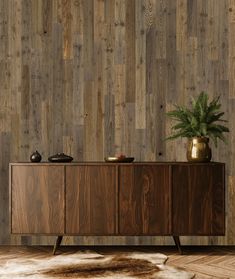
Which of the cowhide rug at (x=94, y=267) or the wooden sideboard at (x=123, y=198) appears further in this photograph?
the wooden sideboard at (x=123, y=198)

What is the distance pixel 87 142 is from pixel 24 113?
0.62 m

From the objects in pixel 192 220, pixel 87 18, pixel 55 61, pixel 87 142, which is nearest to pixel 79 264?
pixel 192 220

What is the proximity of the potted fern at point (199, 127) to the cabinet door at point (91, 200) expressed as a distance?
65cm

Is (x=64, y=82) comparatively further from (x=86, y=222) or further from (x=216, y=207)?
(x=216, y=207)

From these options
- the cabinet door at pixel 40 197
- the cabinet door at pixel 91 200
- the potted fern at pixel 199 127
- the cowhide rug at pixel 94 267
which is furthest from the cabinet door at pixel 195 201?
the cabinet door at pixel 40 197

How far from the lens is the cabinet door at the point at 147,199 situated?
12.1 ft

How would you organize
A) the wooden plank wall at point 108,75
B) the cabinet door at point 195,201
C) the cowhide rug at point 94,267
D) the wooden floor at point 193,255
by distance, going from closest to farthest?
the cowhide rug at point 94,267, the wooden floor at point 193,255, the cabinet door at point 195,201, the wooden plank wall at point 108,75

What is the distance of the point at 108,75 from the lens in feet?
14.0

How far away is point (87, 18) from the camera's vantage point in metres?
4.26

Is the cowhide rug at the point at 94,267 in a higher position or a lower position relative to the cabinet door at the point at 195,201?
lower

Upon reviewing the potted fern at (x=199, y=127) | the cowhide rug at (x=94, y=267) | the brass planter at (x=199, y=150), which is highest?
the potted fern at (x=199, y=127)

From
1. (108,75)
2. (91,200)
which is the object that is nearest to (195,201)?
(91,200)

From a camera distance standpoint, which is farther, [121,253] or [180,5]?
[180,5]

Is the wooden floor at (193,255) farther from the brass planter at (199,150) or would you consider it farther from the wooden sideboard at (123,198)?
the brass planter at (199,150)
